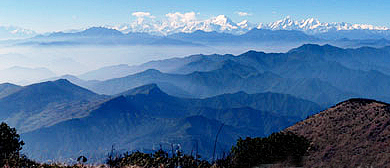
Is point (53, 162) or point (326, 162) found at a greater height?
point (53, 162)

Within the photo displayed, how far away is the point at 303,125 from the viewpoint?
86.5 feet

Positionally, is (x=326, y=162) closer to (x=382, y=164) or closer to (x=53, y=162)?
(x=382, y=164)

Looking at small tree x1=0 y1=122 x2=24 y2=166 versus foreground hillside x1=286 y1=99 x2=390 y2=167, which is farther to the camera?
small tree x1=0 y1=122 x2=24 y2=166

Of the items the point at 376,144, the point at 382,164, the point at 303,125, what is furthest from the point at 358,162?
the point at 303,125

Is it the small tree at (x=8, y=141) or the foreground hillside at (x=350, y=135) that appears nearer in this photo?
the foreground hillside at (x=350, y=135)

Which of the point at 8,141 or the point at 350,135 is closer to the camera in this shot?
the point at 350,135

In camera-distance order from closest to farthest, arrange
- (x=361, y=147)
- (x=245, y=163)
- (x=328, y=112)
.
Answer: (x=245, y=163)
(x=361, y=147)
(x=328, y=112)

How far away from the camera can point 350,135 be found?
22.6 metres

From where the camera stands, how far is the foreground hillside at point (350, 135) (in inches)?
746

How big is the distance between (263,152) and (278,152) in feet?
2.96

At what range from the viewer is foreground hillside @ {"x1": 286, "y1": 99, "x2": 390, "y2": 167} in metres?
18.9

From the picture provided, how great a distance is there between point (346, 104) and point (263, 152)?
44.1 ft

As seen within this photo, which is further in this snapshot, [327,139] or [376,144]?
[327,139]

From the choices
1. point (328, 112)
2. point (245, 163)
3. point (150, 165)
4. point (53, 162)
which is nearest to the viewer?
point (53, 162)
